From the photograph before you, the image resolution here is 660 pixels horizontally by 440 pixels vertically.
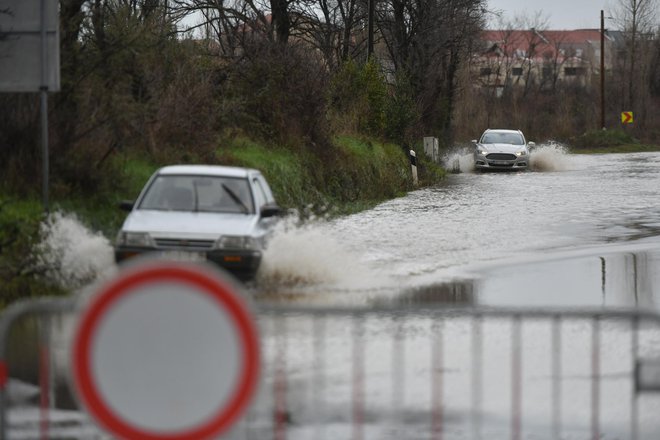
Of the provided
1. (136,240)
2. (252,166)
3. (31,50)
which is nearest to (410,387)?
(136,240)

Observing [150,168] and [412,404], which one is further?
[150,168]

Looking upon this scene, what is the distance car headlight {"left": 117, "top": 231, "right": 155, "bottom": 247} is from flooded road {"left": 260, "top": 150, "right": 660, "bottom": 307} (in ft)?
4.51

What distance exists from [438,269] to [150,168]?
19.8 feet

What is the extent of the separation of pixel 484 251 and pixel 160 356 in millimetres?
15210

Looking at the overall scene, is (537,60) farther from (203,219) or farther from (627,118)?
(203,219)

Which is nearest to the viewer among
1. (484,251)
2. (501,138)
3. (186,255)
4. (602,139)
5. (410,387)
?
(410,387)

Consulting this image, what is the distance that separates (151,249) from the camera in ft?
43.4

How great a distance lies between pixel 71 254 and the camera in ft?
46.7

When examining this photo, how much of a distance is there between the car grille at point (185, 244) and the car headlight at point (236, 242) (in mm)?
114

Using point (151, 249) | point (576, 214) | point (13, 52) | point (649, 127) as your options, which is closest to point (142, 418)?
point (151, 249)

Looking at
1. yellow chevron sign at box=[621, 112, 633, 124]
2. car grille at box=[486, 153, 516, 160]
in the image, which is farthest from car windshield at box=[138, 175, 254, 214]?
yellow chevron sign at box=[621, 112, 633, 124]

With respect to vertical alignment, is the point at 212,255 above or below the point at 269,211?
below

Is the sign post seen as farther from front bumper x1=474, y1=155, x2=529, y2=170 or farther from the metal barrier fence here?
front bumper x1=474, y1=155, x2=529, y2=170

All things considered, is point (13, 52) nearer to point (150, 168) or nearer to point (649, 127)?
point (150, 168)
